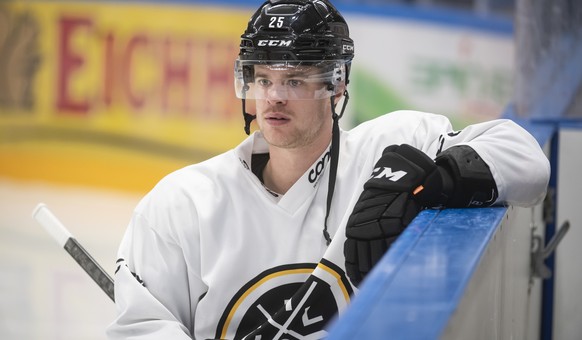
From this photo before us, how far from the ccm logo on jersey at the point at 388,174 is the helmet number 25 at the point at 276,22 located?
1.34 feet

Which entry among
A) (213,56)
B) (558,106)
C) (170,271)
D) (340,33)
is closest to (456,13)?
(213,56)

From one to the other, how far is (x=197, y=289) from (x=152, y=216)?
0.47ft

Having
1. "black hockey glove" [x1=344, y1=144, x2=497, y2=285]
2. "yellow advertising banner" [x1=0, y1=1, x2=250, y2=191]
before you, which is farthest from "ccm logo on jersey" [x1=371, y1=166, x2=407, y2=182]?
"yellow advertising banner" [x1=0, y1=1, x2=250, y2=191]

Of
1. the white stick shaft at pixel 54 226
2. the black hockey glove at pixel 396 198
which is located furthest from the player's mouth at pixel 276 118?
the white stick shaft at pixel 54 226

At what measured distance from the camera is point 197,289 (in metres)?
1.60

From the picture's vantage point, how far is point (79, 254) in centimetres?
177

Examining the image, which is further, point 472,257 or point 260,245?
point 260,245

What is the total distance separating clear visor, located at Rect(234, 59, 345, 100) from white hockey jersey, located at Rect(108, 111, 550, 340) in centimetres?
12

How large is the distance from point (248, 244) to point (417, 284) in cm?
84

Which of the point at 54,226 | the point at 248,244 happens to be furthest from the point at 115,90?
the point at 248,244

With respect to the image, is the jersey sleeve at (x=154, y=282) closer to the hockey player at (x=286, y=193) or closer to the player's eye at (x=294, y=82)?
the hockey player at (x=286, y=193)

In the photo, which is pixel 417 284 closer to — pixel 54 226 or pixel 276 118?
pixel 276 118

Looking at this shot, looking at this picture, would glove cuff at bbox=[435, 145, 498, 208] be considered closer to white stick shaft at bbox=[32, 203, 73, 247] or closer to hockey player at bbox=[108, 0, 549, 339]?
hockey player at bbox=[108, 0, 549, 339]

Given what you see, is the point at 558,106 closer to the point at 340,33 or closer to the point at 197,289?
the point at 340,33
